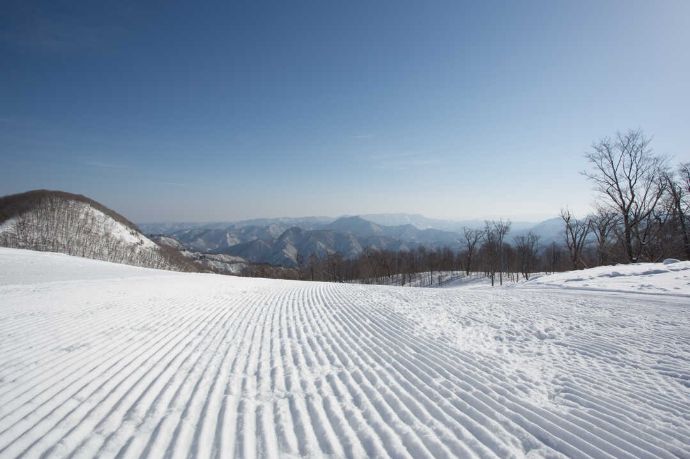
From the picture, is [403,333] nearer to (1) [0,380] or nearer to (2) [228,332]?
(2) [228,332]

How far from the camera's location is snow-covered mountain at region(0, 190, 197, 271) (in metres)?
69.9

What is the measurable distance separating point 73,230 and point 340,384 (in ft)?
339

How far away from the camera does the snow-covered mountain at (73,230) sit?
6994 centimetres

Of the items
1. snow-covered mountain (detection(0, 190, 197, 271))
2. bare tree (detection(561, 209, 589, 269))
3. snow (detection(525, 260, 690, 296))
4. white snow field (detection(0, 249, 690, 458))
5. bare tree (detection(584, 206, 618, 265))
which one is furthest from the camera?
snow-covered mountain (detection(0, 190, 197, 271))

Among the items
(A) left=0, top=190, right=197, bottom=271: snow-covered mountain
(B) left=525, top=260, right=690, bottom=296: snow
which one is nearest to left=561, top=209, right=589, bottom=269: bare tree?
(B) left=525, top=260, right=690, bottom=296: snow

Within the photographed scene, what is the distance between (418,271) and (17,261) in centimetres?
6625

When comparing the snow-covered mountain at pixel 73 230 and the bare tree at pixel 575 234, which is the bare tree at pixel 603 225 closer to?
the bare tree at pixel 575 234

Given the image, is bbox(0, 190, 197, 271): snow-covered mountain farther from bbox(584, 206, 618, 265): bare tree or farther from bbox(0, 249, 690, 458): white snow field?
bbox(584, 206, 618, 265): bare tree

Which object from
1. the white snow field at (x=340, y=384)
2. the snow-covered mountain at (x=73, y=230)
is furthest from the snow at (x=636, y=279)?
the snow-covered mountain at (x=73, y=230)

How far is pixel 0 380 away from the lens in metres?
4.42

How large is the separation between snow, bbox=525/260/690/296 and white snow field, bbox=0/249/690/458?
4.48m

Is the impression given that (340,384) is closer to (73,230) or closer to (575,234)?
(575,234)

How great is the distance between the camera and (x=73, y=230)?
78.1 meters

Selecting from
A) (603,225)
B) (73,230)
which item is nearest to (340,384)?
(603,225)
